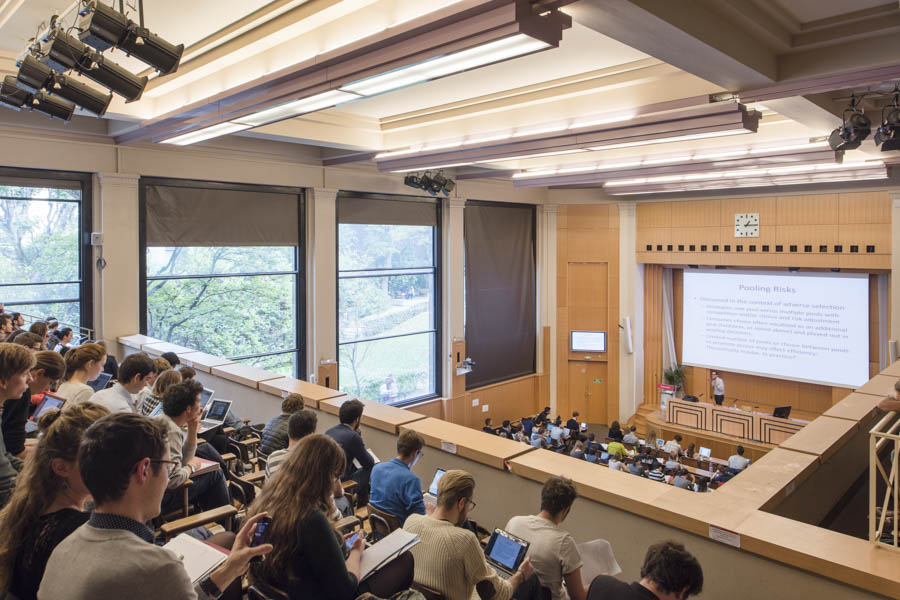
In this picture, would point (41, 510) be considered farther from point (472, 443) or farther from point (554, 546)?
point (472, 443)

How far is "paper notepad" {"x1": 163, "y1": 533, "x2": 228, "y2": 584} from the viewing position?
1919 mm

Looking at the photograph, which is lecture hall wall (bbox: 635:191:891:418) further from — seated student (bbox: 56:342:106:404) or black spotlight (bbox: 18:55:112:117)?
seated student (bbox: 56:342:106:404)

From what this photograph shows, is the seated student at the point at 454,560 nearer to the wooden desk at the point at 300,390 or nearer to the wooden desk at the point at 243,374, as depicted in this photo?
the wooden desk at the point at 300,390

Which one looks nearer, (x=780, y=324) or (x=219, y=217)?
(x=219, y=217)

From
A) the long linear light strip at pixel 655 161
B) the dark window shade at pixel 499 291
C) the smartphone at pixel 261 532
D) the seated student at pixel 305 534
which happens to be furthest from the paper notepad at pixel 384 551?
the dark window shade at pixel 499 291

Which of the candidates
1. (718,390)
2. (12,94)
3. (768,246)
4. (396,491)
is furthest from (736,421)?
(12,94)

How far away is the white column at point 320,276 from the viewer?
9.29 m

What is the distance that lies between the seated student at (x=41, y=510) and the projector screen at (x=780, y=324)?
11.8 m

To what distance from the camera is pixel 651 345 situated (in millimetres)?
13023

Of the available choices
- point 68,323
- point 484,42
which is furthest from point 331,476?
point 68,323

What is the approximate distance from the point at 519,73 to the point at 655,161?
324 centimetres

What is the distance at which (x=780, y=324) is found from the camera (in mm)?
11375

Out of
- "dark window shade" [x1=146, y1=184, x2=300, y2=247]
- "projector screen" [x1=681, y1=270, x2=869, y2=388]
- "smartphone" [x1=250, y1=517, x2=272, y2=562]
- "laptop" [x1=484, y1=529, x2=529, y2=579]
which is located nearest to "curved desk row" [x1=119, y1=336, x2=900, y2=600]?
"laptop" [x1=484, y1=529, x2=529, y2=579]

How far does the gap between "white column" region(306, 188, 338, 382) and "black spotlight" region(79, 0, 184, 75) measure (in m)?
5.88
